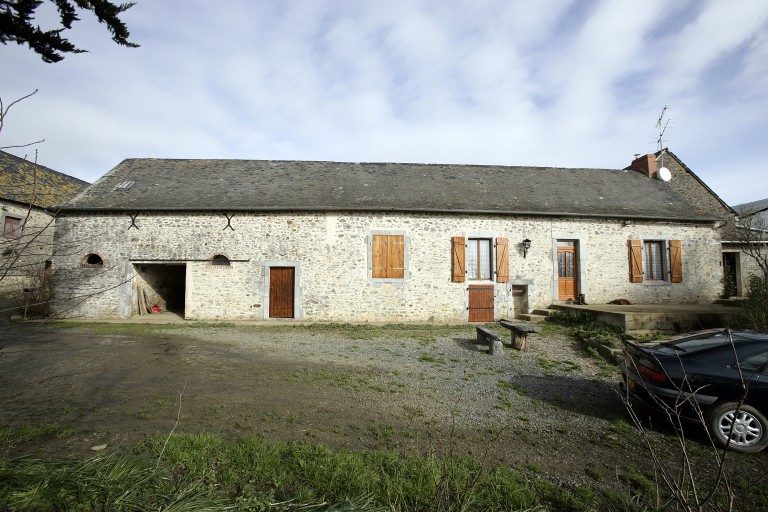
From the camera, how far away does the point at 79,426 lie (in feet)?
12.9

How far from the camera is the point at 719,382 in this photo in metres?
4.01

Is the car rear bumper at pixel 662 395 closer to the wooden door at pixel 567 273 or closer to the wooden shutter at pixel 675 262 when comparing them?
the wooden door at pixel 567 273

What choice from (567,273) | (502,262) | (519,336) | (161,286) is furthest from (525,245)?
(161,286)

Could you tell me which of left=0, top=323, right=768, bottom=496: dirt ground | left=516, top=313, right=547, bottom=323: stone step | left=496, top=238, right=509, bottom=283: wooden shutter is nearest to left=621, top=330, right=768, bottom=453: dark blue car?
left=0, top=323, right=768, bottom=496: dirt ground

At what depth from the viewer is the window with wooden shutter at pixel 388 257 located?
39.2 feet

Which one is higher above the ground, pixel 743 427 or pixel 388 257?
pixel 388 257

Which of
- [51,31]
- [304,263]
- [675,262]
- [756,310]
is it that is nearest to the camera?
[51,31]

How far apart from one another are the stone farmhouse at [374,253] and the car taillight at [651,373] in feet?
24.6

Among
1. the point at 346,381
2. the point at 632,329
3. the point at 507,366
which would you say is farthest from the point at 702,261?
the point at 346,381

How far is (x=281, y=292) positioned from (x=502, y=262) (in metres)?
7.27

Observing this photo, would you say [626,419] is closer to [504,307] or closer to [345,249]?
[504,307]

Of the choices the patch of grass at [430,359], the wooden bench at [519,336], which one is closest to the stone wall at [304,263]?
the wooden bench at [519,336]

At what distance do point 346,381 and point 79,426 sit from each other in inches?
129

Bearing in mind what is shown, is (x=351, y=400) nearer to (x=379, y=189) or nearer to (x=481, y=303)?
(x=481, y=303)
